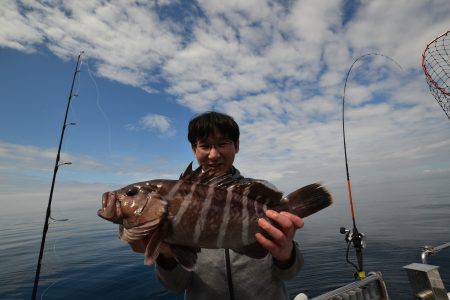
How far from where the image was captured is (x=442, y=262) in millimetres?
17203

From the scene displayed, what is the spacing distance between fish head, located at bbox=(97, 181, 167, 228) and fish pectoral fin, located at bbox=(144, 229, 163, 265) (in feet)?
0.61

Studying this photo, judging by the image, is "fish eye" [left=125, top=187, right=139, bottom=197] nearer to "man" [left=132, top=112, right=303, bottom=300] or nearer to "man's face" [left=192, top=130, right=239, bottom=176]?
"man" [left=132, top=112, right=303, bottom=300]

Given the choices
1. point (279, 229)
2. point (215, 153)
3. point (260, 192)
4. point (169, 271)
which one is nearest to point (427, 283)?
point (279, 229)

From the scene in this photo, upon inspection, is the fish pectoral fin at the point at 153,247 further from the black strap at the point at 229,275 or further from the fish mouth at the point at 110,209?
the black strap at the point at 229,275

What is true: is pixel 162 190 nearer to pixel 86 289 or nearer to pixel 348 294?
pixel 348 294

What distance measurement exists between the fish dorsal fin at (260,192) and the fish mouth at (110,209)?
1428 millimetres

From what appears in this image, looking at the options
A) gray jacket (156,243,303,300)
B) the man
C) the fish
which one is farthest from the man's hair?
gray jacket (156,243,303,300)

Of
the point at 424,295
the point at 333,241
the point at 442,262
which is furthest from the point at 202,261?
the point at 333,241

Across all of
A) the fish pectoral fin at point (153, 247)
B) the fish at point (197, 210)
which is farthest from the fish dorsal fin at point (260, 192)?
the fish pectoral fin at point (153, 247)

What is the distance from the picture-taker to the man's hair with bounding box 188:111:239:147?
472 centimetres

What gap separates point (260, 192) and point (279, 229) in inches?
19.3

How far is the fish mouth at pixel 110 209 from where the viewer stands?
2.88 metres

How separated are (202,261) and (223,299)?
640 mm

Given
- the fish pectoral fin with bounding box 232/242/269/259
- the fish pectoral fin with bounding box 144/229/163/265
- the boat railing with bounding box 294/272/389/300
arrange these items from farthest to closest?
the boat railing with bounding box 294/272/389/300 → the fish pectoral fin with bounding box 232/242/269/259 → the fish pectoral fin with bounding box 144/229/163/265
